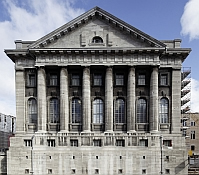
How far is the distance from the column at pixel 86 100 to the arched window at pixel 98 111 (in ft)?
4.68

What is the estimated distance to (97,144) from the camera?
32.8m

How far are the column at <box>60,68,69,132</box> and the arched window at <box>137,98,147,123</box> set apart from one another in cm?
1113

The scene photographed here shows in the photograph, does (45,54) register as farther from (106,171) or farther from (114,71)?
(106,171)

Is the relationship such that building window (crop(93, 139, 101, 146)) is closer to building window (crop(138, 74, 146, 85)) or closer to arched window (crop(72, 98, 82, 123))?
arched window (crop(72, 98, 82, 123))

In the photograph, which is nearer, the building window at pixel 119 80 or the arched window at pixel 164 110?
the arched window at pixel 164 110

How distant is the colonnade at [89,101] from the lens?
32844 millimetres

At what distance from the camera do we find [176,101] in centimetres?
3381

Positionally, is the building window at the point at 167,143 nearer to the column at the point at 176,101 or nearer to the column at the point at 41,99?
the column at the point at 176,101

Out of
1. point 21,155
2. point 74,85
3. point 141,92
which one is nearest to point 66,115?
point 74,85

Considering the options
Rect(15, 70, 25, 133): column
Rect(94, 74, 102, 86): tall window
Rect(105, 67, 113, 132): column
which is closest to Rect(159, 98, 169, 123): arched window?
Rect(105, 67, 113, 132): column

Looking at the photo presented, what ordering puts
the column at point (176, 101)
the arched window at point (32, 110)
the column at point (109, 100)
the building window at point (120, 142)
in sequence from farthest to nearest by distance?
the arched window at point (32, 110) < the column at point (176, 101) < the column at point (109, 100) < the building window at point (120, 142)

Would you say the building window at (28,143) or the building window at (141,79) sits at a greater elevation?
the building window at (141,79)

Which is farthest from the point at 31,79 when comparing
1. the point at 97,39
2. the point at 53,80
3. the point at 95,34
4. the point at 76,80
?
the point at 95,34

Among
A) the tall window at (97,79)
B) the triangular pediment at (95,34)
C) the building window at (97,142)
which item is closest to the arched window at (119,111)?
the tall window at (97,79)
